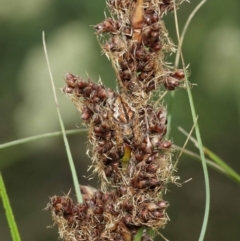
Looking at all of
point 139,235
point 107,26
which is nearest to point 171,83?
point 107,26

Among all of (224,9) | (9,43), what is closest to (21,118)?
(9,43)

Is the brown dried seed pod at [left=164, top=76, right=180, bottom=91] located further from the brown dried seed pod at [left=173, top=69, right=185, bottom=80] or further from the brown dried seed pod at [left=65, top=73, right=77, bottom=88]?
the brown dried seed pod at [left=65, top=73, right=77, bottom=88]

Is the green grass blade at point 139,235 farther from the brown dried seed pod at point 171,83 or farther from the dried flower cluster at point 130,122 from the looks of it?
the brown dried seed pod at point 171,83

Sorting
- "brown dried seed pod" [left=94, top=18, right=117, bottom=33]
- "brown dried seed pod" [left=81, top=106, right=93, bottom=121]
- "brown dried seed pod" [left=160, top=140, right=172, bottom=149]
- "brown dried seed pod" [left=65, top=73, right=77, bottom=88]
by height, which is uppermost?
"brown dried seed pod" [left=94, top=18, right=117, bottom=33]

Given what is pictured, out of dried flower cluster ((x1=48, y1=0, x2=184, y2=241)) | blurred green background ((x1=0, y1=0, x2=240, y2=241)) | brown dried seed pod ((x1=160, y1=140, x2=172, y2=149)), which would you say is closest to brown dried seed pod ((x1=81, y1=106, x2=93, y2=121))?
dried flower cluster ((x1=48, y1=0, x2=184, y2=241))

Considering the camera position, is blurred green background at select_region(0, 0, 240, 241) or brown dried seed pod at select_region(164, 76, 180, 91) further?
blurred green background at select_region(0, 0, 240, 241)

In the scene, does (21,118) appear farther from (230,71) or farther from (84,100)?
(84,100)

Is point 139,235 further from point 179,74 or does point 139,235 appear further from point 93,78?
point 93,78

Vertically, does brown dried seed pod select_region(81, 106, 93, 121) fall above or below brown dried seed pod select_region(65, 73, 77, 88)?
below
